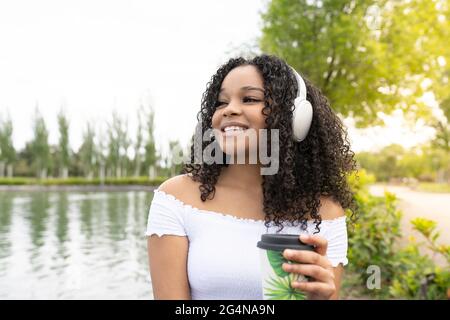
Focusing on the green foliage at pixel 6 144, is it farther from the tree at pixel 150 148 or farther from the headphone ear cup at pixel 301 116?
the headphone ear cup at pixel 301 116

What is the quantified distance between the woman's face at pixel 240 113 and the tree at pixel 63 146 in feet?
139

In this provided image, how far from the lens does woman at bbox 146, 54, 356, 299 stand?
133cm

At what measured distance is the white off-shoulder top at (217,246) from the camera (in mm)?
1322

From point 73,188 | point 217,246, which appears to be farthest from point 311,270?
point 73,188

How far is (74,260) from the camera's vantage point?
23.4 ft

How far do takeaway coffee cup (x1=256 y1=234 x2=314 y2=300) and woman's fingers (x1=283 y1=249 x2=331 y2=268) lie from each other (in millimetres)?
10

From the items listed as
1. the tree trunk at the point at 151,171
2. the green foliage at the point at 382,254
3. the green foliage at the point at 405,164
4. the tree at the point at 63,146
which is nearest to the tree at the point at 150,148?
the tree trunk at the point at 151,171

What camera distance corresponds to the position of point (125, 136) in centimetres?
4138

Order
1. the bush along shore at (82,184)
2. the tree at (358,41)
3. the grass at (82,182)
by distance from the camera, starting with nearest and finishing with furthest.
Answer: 1. the tree at (358,41)
2. the bush along shore at (82,184)
3. the grass at (82,182)

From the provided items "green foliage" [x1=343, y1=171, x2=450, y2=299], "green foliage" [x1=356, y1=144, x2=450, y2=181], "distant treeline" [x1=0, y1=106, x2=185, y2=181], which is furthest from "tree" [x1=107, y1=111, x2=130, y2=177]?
"green foliage" [x1=343, y1=171, x2=450, y2=299]

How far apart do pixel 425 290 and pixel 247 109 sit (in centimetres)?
274

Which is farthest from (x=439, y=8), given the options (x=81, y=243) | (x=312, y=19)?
(x=81, y=243)

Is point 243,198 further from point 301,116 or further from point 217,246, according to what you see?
point 301,116
